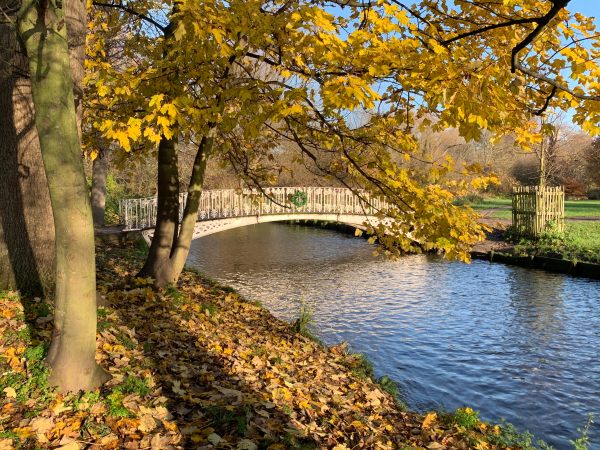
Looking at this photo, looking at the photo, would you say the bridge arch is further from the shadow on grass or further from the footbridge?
the shadow on grass

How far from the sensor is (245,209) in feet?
71.4

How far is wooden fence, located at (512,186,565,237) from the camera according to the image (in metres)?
21.8

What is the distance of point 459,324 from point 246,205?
11.8 metres

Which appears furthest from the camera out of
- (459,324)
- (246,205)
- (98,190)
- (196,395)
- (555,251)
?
(246,205)

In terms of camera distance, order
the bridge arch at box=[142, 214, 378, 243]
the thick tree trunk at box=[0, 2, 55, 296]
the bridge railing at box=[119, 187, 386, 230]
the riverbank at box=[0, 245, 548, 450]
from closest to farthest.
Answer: the riverbank at box=[0, 245, 548, 450] → the thick tree trunk at box=[0, 2, 55, 296] → the bridge railing at box=[119, 187, 386, 230] → the bridge arch at box=[142, 214, 378, 243]

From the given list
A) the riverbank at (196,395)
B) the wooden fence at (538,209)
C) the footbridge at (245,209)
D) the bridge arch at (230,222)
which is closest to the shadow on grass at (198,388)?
the riverbank at (196,395)

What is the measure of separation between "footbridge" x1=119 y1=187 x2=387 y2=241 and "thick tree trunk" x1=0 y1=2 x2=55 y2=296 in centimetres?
819

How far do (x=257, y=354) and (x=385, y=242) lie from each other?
2.45 m

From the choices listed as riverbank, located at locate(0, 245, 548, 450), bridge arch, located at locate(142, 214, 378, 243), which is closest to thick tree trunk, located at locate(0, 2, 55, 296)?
riverbank, located at locate(0, 245, 548, 450)

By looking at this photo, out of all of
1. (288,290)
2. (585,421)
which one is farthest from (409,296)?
(585,421)

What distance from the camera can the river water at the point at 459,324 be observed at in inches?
325

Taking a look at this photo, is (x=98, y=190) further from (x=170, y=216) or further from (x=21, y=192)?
(x=21, y=192)

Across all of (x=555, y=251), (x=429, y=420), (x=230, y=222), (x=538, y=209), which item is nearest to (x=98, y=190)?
(x=230, y=222)

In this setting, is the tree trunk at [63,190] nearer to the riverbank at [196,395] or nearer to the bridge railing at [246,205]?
the riverbank at [196,395]
